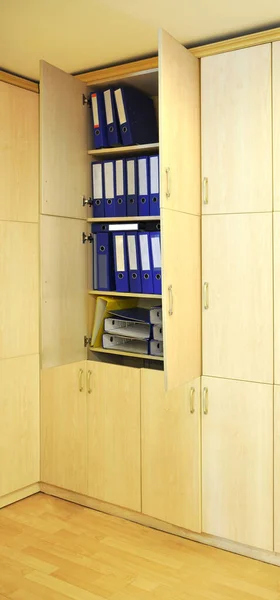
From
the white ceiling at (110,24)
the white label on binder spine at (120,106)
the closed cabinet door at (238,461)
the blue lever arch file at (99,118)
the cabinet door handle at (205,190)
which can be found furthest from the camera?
the blue lever arch file at (99,118)

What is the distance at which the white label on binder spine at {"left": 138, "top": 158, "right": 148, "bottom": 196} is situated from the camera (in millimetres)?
3213

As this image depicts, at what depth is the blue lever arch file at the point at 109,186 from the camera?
132 inches

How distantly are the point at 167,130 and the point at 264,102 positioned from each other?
0.54 meters

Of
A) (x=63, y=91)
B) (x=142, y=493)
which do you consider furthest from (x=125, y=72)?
(x=142, y=493)

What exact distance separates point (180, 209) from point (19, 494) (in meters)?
2.05

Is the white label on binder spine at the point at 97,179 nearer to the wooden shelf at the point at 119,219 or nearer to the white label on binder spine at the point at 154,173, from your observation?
the wooden shelf at the point at 119,219

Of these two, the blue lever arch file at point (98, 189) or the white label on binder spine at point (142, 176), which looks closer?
the white label on binder spine at point (142, 176)

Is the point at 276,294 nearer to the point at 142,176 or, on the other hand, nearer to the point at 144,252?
the point at 144,252

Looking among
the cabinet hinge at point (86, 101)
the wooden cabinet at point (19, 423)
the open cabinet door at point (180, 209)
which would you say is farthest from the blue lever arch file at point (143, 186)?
the wooden cabinet at point (19, 423)

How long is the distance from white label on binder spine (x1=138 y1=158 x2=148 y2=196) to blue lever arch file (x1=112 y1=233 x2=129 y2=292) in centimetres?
27

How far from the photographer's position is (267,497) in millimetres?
2840

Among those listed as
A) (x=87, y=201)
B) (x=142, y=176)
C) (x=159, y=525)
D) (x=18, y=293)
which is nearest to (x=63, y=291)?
(x=18, y=293)

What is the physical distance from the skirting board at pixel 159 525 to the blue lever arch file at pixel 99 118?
2090 mm

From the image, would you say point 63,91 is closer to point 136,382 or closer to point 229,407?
point 136,382
